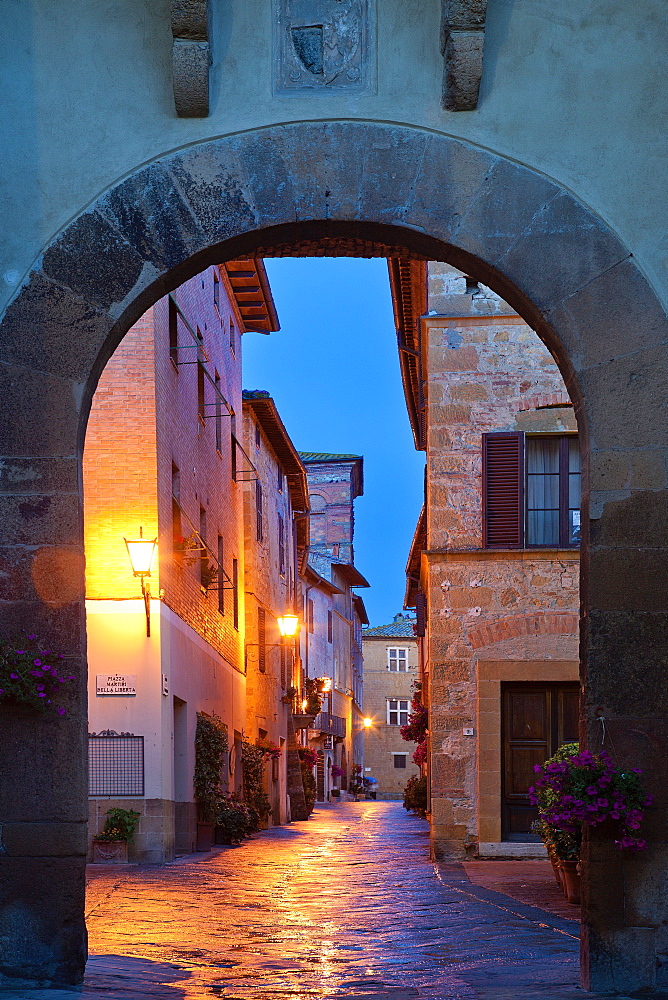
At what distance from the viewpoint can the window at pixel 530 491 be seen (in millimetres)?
16719

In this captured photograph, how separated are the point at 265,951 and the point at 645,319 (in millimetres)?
4377

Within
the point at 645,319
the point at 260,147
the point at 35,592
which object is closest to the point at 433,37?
the point at 260,147

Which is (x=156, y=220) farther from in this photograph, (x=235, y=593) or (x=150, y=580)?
(x=235, y=593)

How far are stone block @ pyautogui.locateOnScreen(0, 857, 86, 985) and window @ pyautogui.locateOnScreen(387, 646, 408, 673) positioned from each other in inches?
2671

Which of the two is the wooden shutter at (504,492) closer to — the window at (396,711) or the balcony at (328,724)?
the balcony at (328,724)

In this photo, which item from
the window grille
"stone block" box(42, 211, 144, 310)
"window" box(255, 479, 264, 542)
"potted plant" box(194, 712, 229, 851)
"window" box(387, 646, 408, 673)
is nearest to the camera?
"stone block" box(42, 211, 144, 310)

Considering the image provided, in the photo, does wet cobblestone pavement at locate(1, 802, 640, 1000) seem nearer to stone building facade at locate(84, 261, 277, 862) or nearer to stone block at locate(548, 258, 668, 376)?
stone building facade at locate(84, 261, 277, 862)

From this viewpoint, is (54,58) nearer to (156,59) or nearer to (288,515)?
(156,59)

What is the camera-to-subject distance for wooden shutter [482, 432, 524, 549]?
658 inches

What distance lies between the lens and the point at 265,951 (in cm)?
836

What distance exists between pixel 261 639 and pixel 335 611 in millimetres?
25810

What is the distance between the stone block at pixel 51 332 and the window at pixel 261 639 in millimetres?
21727

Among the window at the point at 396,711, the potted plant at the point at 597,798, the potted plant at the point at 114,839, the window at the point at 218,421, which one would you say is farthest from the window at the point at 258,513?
the window at the point at 396,711

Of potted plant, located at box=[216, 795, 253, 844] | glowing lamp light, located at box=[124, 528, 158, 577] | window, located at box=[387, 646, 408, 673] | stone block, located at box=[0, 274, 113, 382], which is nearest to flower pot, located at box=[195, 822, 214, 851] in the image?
potted plant, located at box=[216, 795, 253, 844]
